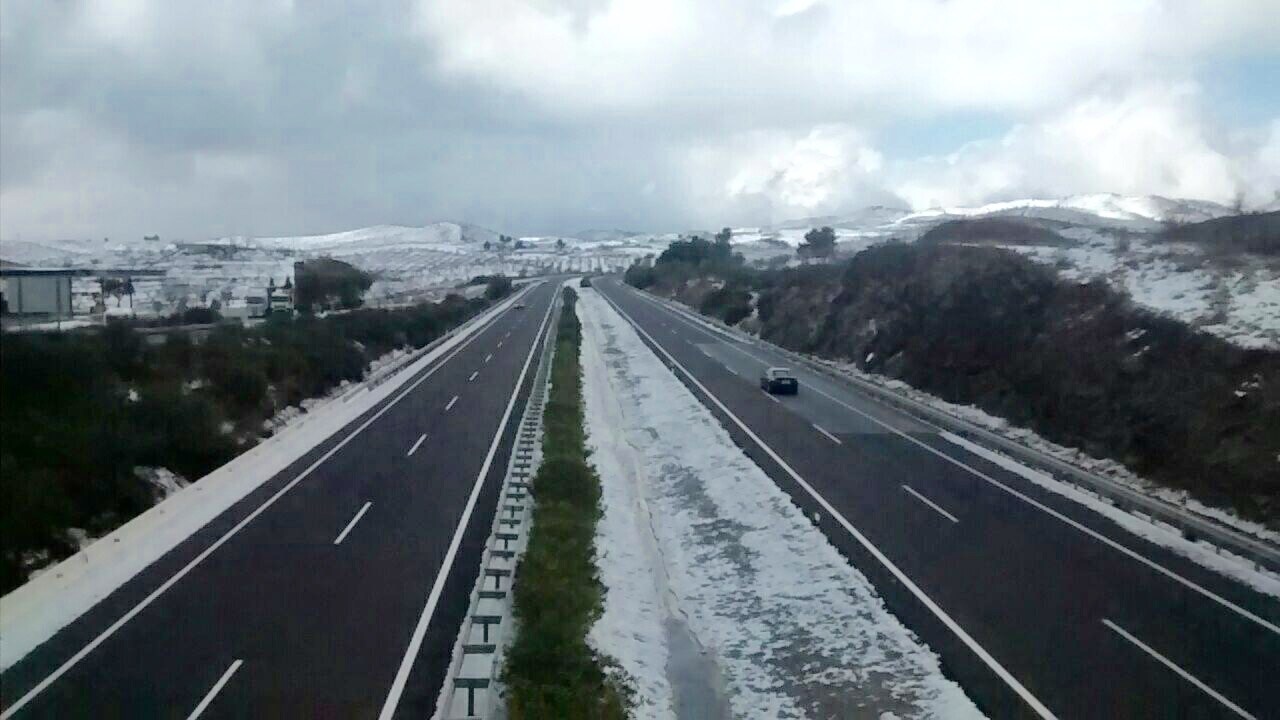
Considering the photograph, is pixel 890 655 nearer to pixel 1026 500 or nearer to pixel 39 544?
pixel 1026 500

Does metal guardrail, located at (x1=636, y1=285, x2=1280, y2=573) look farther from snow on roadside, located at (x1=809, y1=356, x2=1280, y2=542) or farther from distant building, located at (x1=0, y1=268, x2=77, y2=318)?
distant building, located at (x1=0, y1=268, x2=77, y2=318)

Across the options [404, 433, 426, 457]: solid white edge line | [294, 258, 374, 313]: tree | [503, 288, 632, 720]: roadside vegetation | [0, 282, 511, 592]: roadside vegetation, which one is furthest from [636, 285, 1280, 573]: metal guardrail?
[294, 258, 374, 313]: tree

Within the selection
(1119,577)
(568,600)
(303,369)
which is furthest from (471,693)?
(303,369)

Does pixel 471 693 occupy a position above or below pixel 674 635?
above

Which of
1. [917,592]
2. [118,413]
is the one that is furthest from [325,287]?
[917,592]

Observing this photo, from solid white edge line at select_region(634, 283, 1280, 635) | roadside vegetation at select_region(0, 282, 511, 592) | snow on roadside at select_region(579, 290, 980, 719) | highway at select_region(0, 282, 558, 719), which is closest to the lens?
highway at select_region(0, 282, 558, 719)
